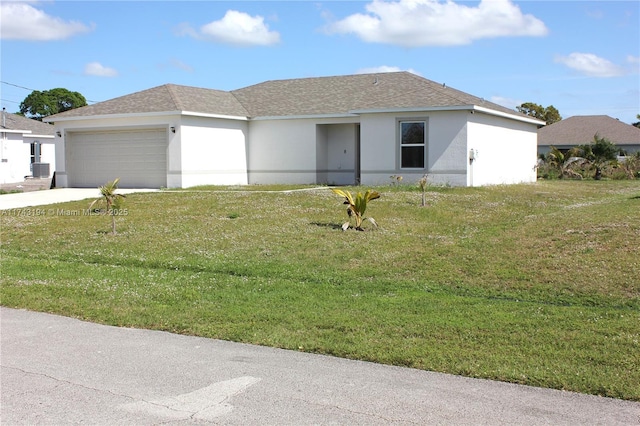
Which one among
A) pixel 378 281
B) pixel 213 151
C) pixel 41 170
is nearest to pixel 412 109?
pixel 213 151

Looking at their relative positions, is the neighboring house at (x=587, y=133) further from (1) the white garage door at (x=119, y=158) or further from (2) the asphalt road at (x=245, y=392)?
(2) the asphalt road at (x=245, y=392)

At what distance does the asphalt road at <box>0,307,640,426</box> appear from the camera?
197 inches

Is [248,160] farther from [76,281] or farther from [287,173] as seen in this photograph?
[76,281]

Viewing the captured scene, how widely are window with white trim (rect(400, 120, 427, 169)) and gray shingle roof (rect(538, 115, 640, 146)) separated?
27.1m

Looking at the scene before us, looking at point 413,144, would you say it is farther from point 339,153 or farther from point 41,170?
point 41,170

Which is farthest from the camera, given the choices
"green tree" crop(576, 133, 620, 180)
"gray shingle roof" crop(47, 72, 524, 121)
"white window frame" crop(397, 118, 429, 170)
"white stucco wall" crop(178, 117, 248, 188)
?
"green tree" crop(576, 133, 620, 180)

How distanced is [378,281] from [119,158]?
2046 cm

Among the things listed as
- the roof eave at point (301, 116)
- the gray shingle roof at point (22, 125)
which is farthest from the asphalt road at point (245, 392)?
the gray shingle roof at point (22, 125)

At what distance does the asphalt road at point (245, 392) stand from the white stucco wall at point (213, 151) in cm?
1968

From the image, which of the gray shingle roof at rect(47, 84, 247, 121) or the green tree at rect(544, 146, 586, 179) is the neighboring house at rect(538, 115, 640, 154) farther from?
the gray shingle roof at rect(47, 84, 247, 121)

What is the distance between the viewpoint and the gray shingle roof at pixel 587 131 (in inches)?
1873

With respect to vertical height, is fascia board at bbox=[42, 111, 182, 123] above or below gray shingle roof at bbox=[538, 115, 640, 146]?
below

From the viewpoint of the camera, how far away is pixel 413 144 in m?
24.9

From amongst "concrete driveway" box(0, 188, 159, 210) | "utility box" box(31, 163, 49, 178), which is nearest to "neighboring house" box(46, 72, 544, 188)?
"concrete driveway" box(0, 188, 159, 210)
